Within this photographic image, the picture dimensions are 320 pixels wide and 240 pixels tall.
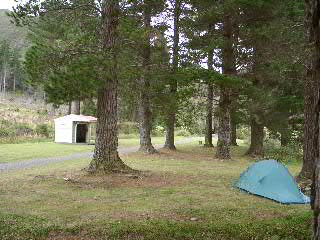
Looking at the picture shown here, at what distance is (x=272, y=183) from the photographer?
955 centimetres

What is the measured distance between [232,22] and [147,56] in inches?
162

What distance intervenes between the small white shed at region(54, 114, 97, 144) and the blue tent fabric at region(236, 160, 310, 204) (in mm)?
22213

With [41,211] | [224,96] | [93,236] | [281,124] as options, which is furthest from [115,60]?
[281,124]

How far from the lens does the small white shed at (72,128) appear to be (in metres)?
31.1

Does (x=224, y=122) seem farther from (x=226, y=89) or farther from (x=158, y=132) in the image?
Answer: (x=158, y=132)

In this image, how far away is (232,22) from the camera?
60.0 ft

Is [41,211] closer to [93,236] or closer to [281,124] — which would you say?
[93,236]

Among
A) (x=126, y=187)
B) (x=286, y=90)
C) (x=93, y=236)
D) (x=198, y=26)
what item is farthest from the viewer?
(x=286, y=90)

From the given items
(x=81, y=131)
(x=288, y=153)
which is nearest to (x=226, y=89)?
(x=288, y=153)

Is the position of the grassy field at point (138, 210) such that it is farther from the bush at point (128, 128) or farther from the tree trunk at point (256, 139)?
the bush at point (128, 128)

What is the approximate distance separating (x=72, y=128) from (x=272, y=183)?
2337 centimetres

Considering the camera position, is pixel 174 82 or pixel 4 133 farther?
pixel 4 133

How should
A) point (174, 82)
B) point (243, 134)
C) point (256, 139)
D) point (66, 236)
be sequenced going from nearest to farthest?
point (66, 236) < point (174, 82) < point (256, 139) < point (243, 134)

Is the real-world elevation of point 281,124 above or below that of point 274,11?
below
